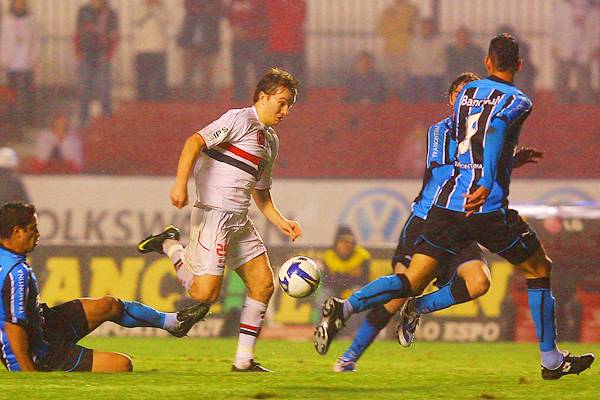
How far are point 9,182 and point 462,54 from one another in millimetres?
5731

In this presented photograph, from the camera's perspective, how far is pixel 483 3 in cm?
1545

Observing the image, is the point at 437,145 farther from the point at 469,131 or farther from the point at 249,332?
the point at 249,332

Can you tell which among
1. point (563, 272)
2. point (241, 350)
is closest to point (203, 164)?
point (241, 350)

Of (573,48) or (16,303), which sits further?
(573,48)

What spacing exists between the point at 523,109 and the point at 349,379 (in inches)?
68.4

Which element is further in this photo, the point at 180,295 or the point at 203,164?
the point at 180,295

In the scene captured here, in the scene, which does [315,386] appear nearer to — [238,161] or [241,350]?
[241,350]

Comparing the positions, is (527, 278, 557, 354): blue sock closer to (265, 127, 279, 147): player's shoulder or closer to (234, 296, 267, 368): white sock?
(234, 296, 267, 368): white sock

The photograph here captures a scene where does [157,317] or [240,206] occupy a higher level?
[240,206]

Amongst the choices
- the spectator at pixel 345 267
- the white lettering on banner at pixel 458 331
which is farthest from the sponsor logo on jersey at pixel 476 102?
the white lettering on banner at pixel 458 331

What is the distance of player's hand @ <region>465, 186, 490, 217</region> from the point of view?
6.09 metres

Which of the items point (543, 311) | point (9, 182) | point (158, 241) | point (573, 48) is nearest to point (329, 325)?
point (543, 311)

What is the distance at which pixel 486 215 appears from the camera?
616cm

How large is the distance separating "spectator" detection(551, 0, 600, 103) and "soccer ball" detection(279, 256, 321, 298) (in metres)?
9.00
